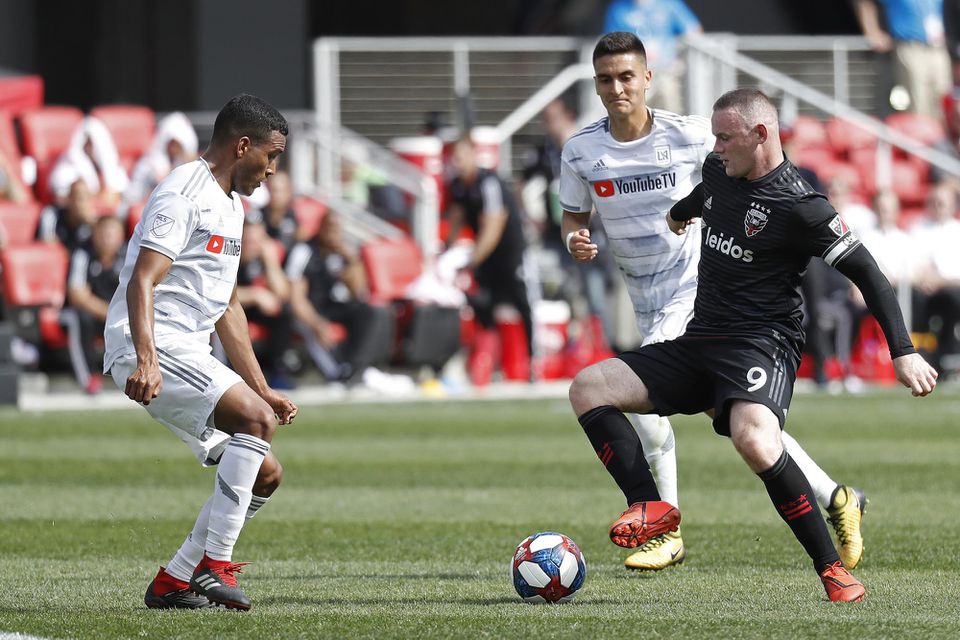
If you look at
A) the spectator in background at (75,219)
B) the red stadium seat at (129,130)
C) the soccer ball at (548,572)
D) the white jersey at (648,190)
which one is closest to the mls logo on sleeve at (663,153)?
the white jersey at (648,190)

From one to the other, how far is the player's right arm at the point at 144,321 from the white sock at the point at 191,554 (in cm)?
53

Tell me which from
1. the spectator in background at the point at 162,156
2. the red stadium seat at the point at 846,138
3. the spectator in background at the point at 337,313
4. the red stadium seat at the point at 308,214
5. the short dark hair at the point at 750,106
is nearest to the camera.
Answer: the short dark hair at the point at 750,106

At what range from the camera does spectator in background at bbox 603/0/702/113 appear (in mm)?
20844

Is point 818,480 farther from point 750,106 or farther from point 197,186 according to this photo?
point 197,186

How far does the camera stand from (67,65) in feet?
80.5

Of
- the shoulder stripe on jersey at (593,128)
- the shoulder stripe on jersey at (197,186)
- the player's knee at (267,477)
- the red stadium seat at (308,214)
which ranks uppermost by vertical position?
the shoulder stripe on jersey at (593,128)

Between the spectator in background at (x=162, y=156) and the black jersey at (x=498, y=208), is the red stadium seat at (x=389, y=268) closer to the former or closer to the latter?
the black jersey at (x=498, y=208)

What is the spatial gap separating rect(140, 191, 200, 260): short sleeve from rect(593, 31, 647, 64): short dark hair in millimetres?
2261

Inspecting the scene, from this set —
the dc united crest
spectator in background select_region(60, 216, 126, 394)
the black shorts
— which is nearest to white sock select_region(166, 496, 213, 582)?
the black shorts

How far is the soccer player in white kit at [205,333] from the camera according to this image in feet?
20.6

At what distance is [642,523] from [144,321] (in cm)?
193

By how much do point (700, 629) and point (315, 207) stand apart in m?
14.3

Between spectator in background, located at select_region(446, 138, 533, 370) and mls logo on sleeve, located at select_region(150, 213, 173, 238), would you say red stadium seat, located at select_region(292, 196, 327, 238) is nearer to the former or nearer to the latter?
spectator in background, located at select_region(446, 138, 533, 370)

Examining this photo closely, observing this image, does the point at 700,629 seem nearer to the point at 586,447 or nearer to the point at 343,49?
the point at 586,447
